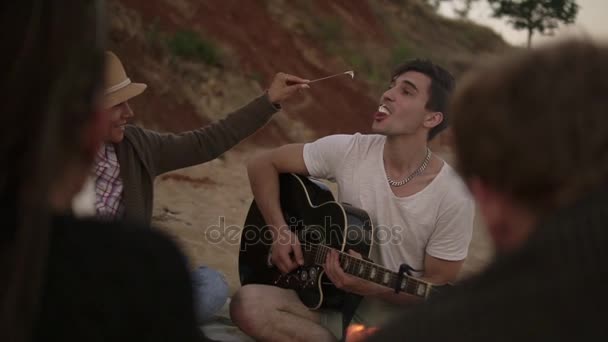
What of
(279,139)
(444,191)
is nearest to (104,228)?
(444,191)

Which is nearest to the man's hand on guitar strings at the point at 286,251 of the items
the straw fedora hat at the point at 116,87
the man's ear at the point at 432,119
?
the man's ear at the point at 432,119

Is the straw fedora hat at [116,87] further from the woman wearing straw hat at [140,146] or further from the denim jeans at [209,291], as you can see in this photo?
the denim jeans at [209,291]

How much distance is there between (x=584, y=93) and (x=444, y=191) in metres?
2.58

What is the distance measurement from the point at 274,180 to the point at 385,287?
0.91 meters

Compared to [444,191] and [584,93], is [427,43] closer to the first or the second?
[444,191]

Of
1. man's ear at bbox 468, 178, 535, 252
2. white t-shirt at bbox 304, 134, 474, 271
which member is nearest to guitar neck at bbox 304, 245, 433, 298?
white t-shirt at bbox 304, 134, 474, 271

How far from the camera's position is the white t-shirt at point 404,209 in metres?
3.61

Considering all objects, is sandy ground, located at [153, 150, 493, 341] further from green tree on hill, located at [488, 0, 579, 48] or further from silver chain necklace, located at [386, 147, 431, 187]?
green tree on hill, located at [488, 0, 579, 48]

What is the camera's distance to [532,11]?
27156 millimetres

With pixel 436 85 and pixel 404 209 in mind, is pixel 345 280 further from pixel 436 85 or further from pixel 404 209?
pixel 436 85

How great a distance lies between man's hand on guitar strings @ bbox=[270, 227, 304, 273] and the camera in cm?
382

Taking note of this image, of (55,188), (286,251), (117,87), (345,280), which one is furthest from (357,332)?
(55,188)

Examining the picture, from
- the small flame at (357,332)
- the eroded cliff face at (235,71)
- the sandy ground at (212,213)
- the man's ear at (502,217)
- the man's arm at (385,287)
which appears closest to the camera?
the man's ear at (502,217)

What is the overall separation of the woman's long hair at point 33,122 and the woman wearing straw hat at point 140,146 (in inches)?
78.0
